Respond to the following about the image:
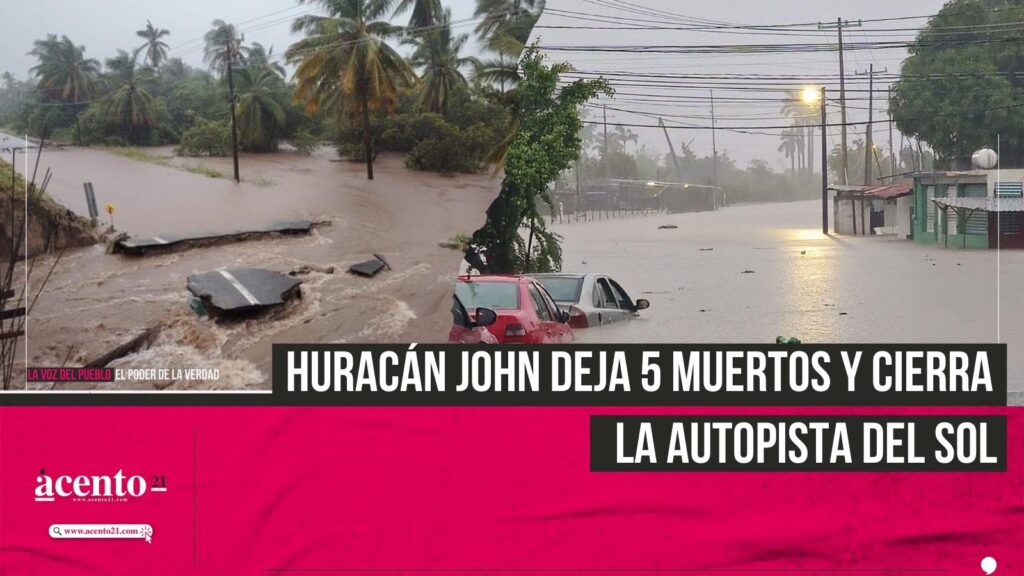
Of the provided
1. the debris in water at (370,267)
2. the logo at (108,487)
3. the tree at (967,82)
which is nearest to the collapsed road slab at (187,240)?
the debris in water at (370,267)

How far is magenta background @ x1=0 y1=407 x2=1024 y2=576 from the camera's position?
3.04 m

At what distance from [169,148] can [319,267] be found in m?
0.72

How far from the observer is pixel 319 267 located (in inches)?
124

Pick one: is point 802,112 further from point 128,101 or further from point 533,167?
point 128,101

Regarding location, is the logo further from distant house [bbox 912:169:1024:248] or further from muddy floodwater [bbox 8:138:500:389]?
distant house [bbox 912:169:1024:248]

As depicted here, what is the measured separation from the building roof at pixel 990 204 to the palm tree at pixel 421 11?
1884 millimetres

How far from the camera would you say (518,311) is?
120 inches

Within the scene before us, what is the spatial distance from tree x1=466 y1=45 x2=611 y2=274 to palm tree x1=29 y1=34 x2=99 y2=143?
4.87 feet

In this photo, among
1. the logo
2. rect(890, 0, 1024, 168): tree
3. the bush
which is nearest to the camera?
rect(890, 0, 1024, 168): tree

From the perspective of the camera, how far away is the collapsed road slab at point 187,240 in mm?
3148

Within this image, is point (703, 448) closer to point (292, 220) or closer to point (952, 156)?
point (952, 156)

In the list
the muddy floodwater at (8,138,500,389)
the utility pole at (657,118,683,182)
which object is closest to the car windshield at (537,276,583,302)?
the muddy floodwater at (8,138,500,389)

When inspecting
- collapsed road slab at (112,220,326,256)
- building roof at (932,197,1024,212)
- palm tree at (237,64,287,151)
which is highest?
palm tree at (237,64,287,151)

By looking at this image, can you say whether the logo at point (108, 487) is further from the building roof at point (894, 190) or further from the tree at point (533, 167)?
the building roof at point (894, 190)
